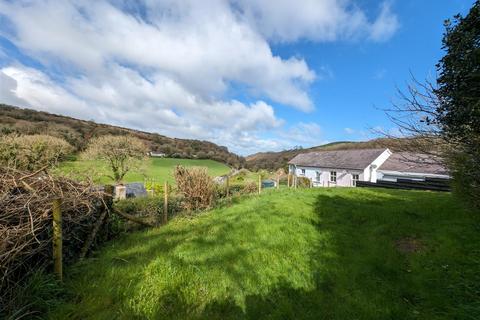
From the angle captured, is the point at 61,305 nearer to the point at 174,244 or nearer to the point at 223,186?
the point at 174,244

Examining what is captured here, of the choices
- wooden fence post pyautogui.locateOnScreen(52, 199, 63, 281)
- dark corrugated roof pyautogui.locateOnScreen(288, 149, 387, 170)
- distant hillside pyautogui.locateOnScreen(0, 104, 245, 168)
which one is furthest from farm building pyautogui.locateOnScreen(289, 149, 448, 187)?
wooden fence post pyautogui.locateOnScreen(52, 199, 63, 281)

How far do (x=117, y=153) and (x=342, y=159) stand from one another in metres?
28.1

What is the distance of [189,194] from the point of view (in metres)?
9.06

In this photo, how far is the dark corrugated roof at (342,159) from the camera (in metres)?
27.9

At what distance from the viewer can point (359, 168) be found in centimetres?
2738

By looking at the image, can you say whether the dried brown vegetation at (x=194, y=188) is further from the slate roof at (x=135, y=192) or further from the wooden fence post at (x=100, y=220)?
the slate roof at (x=135, y=192)

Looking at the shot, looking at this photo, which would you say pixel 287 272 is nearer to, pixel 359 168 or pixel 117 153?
pixel 117 153

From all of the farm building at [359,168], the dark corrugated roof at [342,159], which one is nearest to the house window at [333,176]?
the farm building at [359,168]

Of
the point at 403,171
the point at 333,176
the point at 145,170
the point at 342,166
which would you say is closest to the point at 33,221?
the point at 145,170

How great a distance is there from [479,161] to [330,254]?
140 inches

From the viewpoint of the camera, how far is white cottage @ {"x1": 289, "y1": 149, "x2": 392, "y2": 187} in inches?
1082

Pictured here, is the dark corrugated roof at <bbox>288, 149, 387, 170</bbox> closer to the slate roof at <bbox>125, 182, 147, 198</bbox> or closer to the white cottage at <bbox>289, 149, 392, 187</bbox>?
the white cottage at <bbox>289, 149, 392, 187</bbox>

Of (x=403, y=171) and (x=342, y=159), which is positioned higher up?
(x=342, y=159)

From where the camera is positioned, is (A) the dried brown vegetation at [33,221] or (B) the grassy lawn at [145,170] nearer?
(A) the dried brown vegetation at [33,221]
